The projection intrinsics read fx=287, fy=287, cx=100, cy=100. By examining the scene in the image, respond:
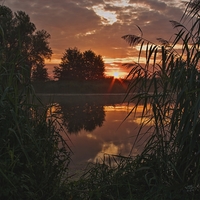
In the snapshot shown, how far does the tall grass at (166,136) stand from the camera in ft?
7.09

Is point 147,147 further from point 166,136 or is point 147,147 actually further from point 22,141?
point 22,141

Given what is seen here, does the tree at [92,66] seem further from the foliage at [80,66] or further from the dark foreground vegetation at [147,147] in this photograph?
the dark foreground vegetation at [147,147]

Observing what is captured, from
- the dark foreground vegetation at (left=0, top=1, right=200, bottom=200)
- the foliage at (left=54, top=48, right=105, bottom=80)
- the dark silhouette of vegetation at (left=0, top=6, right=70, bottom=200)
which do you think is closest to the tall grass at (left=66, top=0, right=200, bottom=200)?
the dark foreground vegetation at (left=0, top=1, right=200, bottom=200)

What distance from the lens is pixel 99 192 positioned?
232cm

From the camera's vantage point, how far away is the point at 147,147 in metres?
2.49

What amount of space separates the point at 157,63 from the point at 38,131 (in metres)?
1.25

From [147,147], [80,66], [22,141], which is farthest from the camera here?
[80,66]

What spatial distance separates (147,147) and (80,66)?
34.5 m

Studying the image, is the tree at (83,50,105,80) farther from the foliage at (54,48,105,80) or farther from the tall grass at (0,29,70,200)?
the tall grass at (0,29,70,200)

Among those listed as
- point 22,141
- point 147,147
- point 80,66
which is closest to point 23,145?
point 22,141

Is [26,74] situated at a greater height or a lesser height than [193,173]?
greater

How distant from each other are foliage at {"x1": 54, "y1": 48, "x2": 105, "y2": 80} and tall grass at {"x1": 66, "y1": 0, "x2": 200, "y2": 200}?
33.1 metres

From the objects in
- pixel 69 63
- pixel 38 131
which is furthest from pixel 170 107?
pixel 69 63

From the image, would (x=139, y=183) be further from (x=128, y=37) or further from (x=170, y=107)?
(x=128, y=37)
